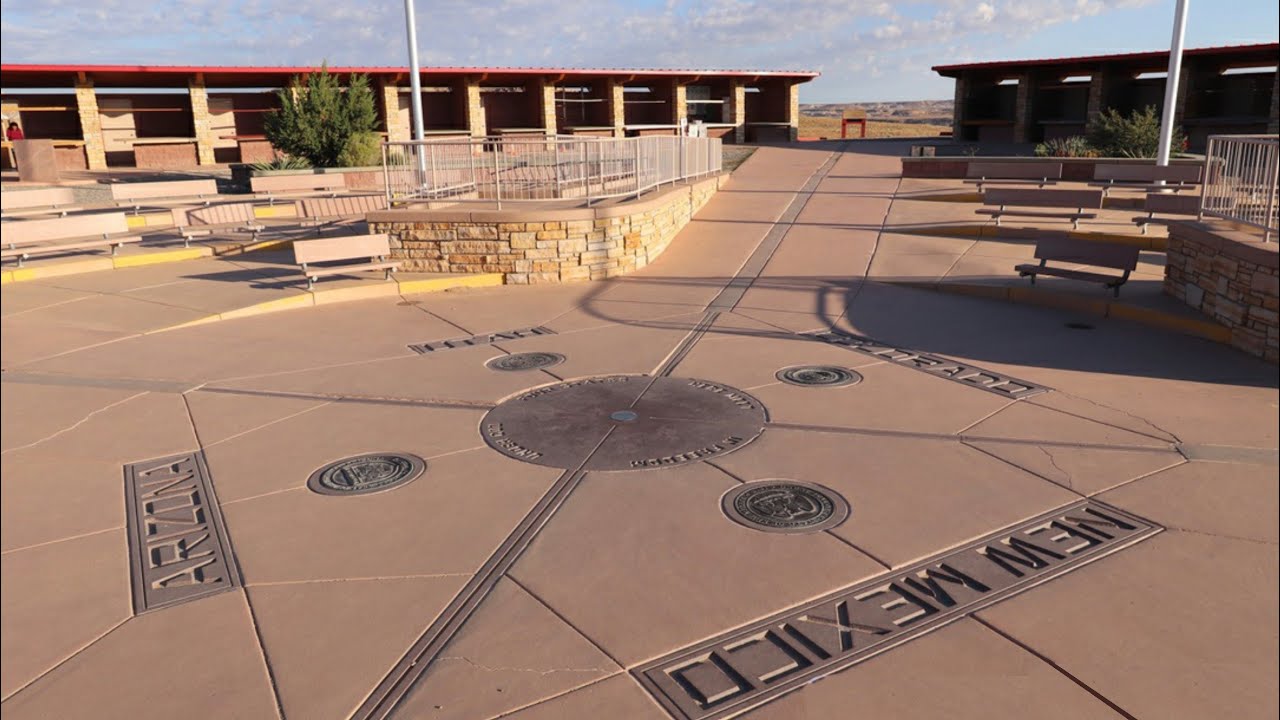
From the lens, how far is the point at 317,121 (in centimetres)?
2336

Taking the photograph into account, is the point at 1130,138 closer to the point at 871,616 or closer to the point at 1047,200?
the point at 1047,200

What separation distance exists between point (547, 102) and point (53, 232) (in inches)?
943

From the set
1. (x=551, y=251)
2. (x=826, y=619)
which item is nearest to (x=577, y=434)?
(x=826, y=619)

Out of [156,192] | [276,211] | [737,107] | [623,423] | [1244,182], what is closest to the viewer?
[623,423]

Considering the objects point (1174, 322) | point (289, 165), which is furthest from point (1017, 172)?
point (289, 165)

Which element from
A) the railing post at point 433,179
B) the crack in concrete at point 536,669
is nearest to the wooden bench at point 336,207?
the railing post at point 433,179

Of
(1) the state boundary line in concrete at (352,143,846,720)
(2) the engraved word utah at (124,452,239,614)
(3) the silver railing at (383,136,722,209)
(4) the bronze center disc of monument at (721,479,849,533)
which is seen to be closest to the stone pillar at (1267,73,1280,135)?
(3) the silver railing at (383,136,722,209)

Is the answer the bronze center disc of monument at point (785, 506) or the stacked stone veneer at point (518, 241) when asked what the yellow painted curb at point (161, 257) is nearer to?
the stacked stone veneer at point (518, 241)

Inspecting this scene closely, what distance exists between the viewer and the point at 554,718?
327 cm

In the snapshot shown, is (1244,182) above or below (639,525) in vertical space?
above

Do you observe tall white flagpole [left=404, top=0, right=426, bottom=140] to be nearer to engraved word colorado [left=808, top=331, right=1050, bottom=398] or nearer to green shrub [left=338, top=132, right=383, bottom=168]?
green shrub [left=338, top=132, right=383, bottom=168]

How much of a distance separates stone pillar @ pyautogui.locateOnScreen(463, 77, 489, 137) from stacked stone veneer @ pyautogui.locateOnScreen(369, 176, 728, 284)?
858 inches

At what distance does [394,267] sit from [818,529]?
28.4ft

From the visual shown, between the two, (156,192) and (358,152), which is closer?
(156,192)
